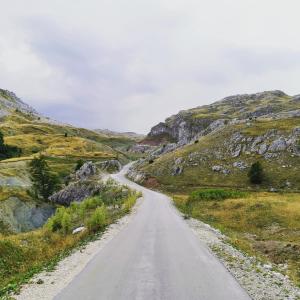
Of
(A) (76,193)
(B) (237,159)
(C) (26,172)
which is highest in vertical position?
(C) (26,172)

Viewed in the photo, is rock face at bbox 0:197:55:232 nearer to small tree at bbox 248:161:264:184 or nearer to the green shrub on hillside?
small tree at bbox 248:161:264:184

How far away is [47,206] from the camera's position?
7744 cm

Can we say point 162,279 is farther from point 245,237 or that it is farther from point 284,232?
point 284,232

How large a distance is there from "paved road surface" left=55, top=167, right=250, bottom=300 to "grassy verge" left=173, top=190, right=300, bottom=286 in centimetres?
384

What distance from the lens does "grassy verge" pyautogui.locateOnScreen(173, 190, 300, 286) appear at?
2311cm

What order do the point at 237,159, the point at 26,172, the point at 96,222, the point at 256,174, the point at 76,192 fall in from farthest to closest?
the point at 26,172, the point at 237,159, the point at 76,192, the point at 256,174, the point at 96,222

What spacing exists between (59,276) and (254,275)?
847cm

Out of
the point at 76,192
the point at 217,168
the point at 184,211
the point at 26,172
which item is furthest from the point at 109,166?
the point at 184,211

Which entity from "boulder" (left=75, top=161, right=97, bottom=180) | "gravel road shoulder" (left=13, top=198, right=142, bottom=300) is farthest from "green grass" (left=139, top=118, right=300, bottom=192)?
"gravel road shoulder" (left=13, top=198, right=142, bottom=300)

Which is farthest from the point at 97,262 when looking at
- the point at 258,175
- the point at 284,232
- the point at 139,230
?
the point at 258,175

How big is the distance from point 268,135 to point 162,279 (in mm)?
90678

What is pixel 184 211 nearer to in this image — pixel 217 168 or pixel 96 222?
pixel 96 222

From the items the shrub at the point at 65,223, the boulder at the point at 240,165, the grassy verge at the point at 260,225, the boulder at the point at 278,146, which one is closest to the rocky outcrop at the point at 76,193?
the boulder at the point at 240,165

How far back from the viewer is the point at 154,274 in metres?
16.0
